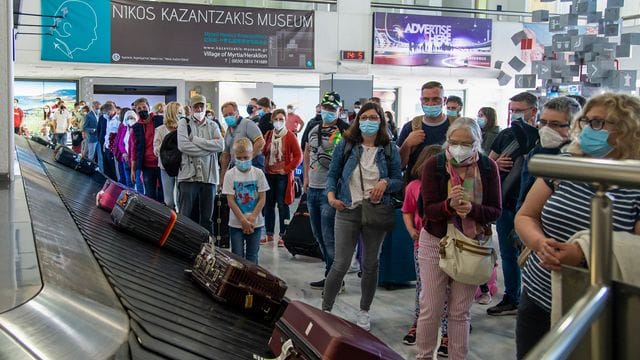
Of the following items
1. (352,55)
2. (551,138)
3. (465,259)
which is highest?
(352,55)

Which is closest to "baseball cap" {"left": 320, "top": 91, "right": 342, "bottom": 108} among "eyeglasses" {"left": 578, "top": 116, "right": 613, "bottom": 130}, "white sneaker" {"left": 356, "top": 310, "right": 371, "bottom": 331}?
"white sneaker" {"left": 356, "top": 310, "right": 371, "bottom": 331}

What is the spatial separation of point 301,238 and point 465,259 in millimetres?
3577

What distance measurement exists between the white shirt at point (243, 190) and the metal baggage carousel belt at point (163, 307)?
2.06 feet

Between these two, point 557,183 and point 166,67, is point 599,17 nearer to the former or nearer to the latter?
point 557,183

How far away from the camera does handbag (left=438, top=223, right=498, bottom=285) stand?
124 inches

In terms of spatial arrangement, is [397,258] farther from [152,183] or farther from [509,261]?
[152,183]

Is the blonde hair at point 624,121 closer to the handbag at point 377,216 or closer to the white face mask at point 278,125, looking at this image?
the handbag at point 377,216

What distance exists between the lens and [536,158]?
3.76 feet

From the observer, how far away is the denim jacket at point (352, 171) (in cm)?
423

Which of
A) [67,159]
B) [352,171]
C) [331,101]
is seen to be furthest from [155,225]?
[67,159]

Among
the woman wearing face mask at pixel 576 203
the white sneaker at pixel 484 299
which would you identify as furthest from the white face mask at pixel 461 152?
the white sneaker at pixel 484 299

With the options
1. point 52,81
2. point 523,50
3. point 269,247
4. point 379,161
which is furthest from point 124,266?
point 52,81

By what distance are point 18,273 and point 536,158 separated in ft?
6.08

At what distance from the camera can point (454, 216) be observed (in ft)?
10.8
